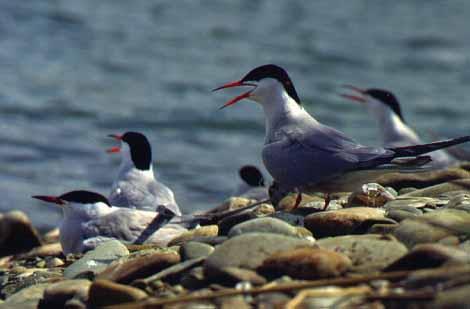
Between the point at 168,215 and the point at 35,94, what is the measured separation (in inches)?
287

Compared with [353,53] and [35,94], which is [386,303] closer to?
[35,94]

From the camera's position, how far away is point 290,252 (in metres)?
3.60

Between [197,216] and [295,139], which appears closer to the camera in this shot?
[295,139]

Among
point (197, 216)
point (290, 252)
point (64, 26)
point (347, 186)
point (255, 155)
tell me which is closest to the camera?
point (290, 252)

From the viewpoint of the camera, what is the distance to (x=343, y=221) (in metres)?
4.39

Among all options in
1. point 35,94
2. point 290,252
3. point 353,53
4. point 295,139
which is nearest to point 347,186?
point 295,139

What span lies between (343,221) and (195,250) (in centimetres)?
68

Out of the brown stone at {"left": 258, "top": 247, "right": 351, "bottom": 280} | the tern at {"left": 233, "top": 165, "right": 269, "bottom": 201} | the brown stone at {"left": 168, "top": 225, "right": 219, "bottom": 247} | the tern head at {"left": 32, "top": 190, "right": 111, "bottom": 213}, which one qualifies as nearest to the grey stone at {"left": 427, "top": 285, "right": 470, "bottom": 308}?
the brown stone at {"left": 258, "top": 247, "right": 351, "bottom": 280}

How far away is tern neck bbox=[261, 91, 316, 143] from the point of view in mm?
5688

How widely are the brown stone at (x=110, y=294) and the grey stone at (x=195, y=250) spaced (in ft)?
1.07

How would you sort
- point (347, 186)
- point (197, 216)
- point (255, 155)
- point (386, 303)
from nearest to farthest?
point (386, 303)
point (347, 186)
point (197, 216)
point (255, 155)

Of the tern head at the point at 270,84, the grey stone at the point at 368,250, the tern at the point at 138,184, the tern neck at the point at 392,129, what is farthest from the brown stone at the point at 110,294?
the tern neck at the point at 392,129

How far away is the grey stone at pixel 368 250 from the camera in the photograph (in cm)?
357

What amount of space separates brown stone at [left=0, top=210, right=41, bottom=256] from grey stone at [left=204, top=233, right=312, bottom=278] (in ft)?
11.8
